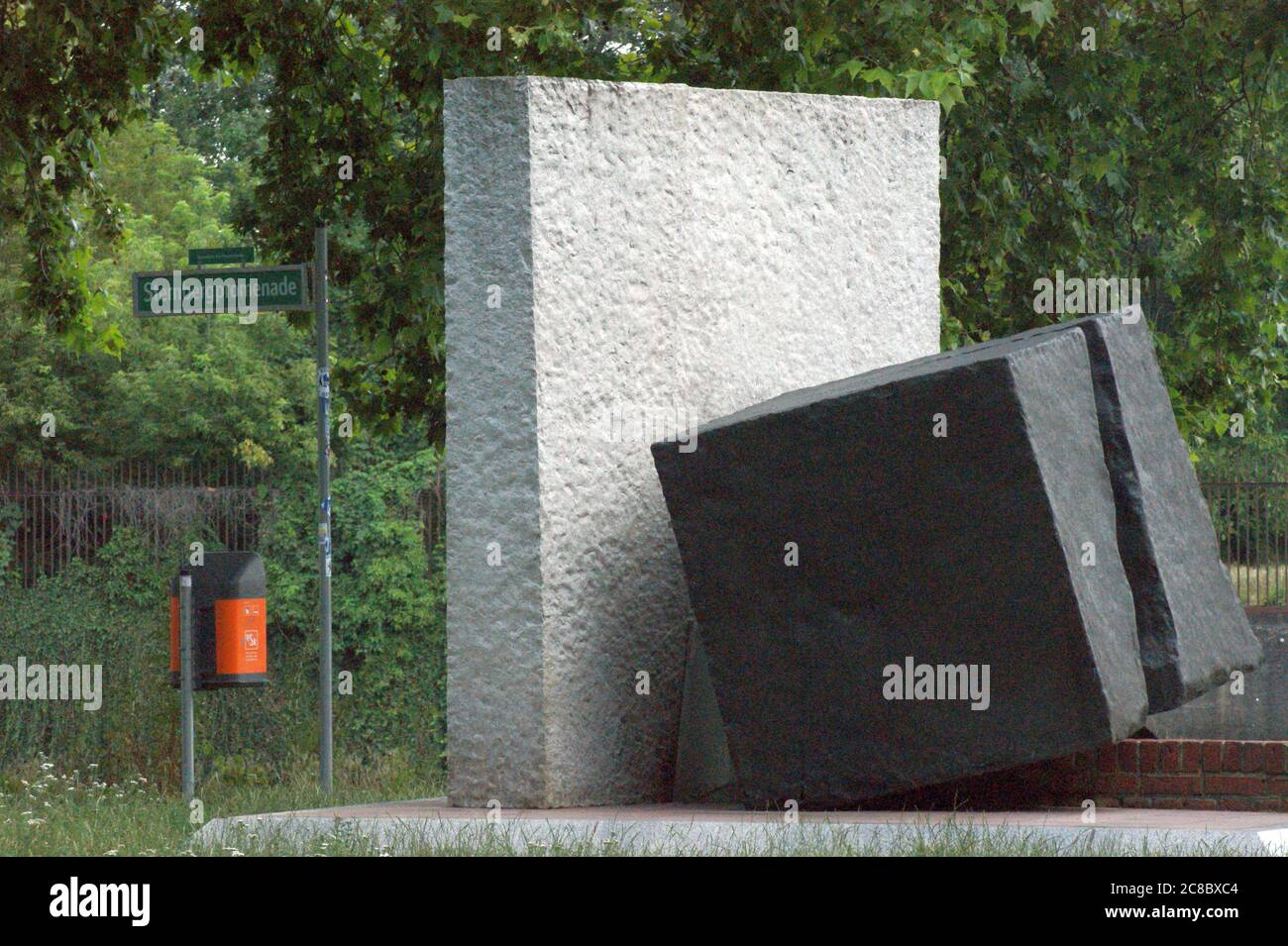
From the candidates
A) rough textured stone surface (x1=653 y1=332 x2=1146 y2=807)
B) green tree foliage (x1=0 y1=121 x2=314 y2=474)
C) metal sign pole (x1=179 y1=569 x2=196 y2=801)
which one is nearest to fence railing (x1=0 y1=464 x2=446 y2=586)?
metal sign pole (x1=179 y1=569 x2=196 y2=801)

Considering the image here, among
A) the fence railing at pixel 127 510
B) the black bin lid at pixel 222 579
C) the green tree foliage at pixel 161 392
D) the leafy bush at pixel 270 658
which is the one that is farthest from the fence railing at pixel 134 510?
the green tree foliage at pixel 161 392

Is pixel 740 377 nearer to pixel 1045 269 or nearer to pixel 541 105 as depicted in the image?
pixel 541 105

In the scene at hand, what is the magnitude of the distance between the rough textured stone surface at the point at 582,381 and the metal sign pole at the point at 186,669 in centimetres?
262

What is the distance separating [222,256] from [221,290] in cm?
48

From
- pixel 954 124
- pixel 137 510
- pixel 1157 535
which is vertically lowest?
pixel 1157 535

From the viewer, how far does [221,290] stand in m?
9.25

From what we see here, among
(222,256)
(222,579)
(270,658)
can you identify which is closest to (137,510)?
(270,658)

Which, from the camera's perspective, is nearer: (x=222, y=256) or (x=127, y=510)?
(x=222, y=256)

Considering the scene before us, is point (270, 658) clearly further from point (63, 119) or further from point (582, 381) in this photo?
point (582, 381)

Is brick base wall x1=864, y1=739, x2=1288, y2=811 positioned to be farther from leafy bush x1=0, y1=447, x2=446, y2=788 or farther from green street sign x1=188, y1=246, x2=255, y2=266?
leafy bush x1=0, y1=447, x2=446, y2=788

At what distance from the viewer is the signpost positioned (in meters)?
9.05

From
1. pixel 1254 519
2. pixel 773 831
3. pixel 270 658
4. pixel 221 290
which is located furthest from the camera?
pixel 1254 519

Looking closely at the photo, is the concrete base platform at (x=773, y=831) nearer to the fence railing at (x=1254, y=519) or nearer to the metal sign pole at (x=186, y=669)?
the metal sign pole at (x=186, y=669)

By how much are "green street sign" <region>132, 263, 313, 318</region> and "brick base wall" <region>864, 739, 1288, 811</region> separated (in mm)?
4622
